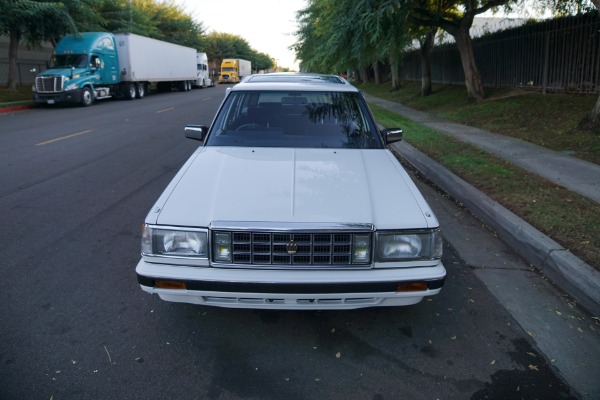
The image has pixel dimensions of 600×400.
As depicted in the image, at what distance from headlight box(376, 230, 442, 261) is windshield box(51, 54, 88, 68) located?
24218 millimetres

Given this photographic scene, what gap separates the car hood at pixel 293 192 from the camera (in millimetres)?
3074

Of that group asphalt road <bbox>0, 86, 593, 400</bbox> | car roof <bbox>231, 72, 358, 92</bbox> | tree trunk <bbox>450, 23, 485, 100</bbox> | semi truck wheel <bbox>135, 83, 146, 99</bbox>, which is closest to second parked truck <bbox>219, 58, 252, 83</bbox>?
semi truck wheel <bbox>135, 83, 146, 99</bbox>

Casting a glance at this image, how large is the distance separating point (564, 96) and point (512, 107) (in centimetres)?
136

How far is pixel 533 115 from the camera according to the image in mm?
12742

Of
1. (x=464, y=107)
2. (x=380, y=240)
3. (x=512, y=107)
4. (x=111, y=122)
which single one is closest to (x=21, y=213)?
(x=380, y=240)

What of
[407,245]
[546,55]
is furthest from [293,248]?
[546,55]

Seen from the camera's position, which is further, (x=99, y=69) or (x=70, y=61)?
(x=99, y=69)

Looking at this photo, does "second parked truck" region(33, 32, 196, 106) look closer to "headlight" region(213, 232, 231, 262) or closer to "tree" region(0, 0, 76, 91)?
"tree" region(0, 0, 76, 91)

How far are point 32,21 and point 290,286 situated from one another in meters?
26.0

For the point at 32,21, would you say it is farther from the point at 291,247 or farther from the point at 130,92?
the point at 291,247

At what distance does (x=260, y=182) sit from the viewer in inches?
137

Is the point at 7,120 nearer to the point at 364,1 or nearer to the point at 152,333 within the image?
the point at 364,1

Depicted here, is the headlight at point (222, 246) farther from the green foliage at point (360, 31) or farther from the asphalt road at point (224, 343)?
the green foliage at point (360, 31)

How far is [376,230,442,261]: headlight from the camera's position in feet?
10.0
